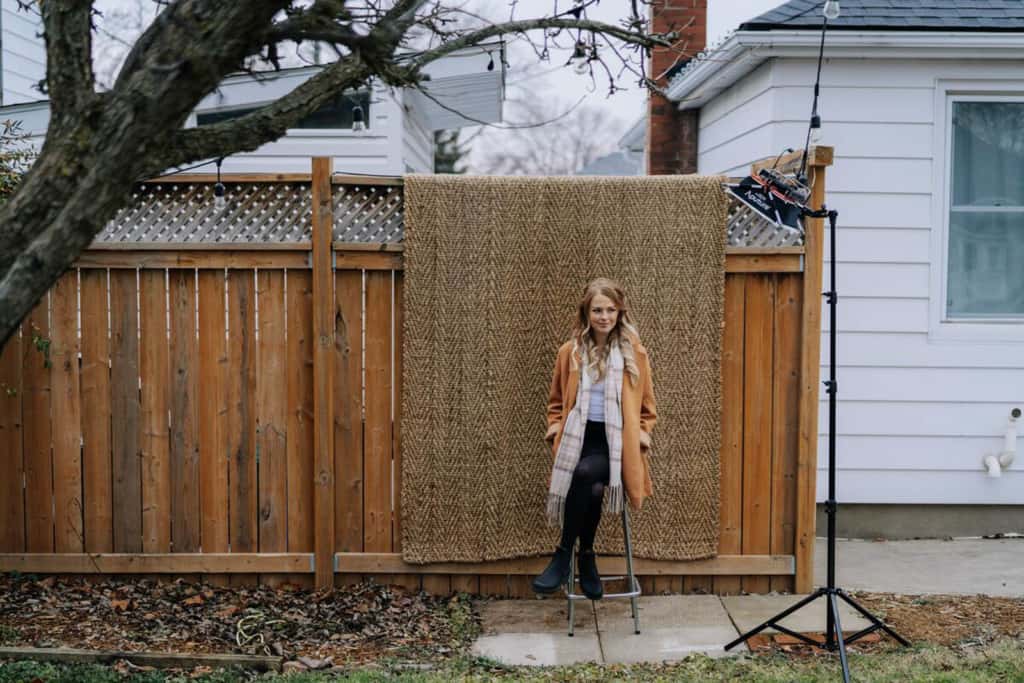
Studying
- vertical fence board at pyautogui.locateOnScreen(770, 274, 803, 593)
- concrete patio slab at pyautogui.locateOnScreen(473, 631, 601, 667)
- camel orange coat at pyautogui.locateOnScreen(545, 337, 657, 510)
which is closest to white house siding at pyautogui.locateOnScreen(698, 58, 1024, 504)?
vertical fence board at pyautogui.locateOnScreen(770, 274, 803, 593)

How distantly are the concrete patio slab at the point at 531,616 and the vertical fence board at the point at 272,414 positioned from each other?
119cm

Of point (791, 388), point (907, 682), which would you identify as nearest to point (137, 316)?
point (791, 388)

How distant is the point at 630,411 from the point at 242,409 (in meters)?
2.07

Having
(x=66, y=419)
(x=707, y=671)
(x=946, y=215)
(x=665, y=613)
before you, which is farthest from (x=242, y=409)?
(x=946, y=215)

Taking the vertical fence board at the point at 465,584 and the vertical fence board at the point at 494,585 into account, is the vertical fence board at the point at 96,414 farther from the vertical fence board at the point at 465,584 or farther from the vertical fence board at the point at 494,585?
the vertical fence board at the point at 494,585

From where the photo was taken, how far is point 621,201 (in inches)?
218

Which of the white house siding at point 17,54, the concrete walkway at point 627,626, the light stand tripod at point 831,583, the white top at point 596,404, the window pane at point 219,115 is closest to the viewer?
the light stand tripod at point 831,583

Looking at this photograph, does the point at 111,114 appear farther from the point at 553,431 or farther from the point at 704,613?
the point at 704,613

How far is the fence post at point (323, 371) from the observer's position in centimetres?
553

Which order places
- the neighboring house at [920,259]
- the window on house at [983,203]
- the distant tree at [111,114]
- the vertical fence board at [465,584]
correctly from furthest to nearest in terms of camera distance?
the window on house at [983,203] → the neighboring house at [920,259] → the vertical fence board at [465,584] → the distant tree at [111,114]

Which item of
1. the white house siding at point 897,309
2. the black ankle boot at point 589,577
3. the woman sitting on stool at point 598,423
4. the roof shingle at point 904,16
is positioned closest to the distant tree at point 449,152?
the roof shingle at point 904,16

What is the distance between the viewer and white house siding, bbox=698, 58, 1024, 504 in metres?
6.71

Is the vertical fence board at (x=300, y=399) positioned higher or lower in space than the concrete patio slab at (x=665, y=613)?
higher

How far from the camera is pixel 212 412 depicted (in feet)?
18.5
